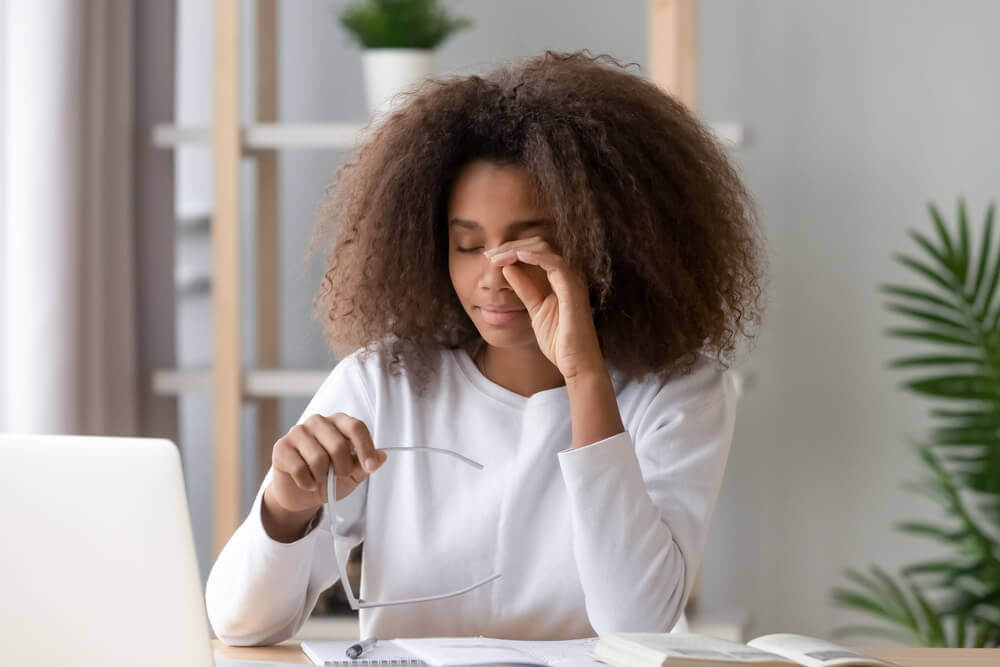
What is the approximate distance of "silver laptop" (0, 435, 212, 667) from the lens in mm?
803

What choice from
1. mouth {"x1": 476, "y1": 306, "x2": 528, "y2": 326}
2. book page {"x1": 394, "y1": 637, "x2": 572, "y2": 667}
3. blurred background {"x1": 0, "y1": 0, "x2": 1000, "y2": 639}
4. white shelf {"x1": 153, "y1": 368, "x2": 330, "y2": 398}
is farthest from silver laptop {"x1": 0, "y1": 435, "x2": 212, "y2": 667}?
blurred background {"x1": 0, "y1": 0, "x2": 1000, "y2": 639}

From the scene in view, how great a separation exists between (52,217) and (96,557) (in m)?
1.44

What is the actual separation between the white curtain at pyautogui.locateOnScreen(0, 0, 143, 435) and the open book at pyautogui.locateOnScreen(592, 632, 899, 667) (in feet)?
4.65

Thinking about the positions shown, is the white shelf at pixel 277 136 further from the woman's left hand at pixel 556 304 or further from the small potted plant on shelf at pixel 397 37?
the woman's left hand at pixel 556 304

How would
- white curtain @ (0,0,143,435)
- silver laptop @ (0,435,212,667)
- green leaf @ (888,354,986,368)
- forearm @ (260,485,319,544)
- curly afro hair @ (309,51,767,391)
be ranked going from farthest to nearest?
green leaf @ (888,354,986,368), white curtain @ (0,0,143,435), curly afro hair @ (309,51,767,391), forearm @ (260,485,319,544), silver laptop @ (0,435,212,667)

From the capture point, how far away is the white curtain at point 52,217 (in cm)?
209

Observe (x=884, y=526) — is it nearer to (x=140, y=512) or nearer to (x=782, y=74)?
(x=782, y=74)

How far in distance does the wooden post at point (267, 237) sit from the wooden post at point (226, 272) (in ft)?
0.56

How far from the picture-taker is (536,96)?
1.34m

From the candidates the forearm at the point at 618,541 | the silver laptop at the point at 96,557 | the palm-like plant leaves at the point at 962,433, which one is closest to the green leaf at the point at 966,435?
the palm-like plant leaves at the point at 962,433

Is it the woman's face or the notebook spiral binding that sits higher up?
the woman's face

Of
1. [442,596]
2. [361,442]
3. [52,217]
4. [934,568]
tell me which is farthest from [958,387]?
[52,217]

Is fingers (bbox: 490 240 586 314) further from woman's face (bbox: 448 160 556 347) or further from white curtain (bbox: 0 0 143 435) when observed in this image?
white curtain (bbox: 0 0 143 435)

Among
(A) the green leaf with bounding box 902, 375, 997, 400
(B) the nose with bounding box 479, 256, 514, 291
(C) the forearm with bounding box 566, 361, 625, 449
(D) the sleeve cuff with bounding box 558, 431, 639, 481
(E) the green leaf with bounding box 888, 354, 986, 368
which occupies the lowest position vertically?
(A) the green leaf with bounding box 902, 375, 997, 400
